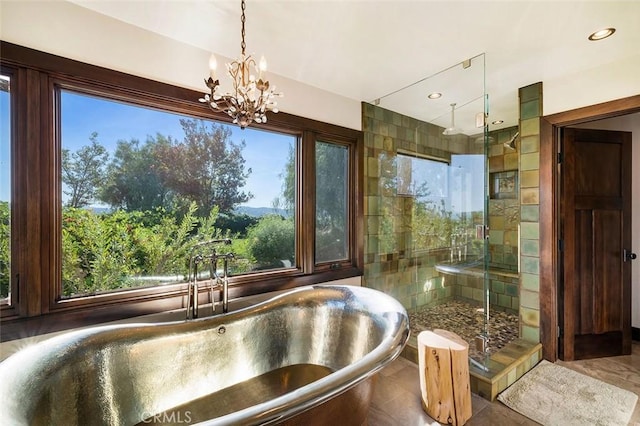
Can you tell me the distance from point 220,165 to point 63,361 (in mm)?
1503

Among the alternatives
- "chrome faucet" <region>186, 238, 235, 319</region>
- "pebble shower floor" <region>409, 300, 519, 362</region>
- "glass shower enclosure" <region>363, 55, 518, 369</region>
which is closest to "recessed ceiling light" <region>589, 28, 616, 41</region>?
"glass shower enclosure" <region>363, 55, 518, 369</region>

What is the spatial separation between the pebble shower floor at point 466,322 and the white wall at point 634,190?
108 cm

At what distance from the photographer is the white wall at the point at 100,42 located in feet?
4.83

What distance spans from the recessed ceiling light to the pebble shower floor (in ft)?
7.74

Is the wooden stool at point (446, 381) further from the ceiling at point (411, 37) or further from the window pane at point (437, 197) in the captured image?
the ceiling at point (411, 37)

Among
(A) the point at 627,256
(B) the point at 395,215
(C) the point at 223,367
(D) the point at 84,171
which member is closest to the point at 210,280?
(C) the point at 223,367

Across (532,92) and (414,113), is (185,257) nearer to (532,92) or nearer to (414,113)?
(414,113)

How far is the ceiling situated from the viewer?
63.0 inches

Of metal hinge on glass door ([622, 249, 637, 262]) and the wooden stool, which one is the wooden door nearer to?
metal hinge on glass door ([622, 249, 637, 262])

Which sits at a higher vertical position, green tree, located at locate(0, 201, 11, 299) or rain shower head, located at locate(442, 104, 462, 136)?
rain shower head, located at locate(442, 104, 462, 136)

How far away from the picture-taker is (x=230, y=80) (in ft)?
7.12

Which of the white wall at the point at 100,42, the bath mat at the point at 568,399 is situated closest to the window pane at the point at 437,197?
the bath mat at the point at 568,399

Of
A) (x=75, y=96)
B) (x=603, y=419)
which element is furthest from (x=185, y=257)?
(x=603, y=419)

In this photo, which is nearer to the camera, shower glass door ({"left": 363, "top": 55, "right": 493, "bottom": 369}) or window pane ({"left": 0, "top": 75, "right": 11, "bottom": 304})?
window pane ({"left": 0, "top": 75, "right": 11, "bottom": 304})
